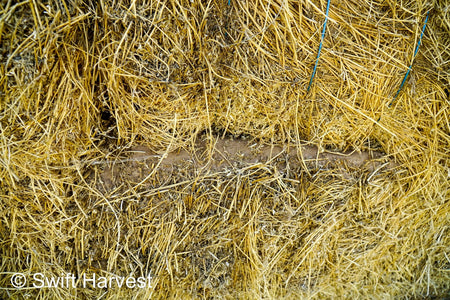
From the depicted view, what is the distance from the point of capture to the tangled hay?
1.05m

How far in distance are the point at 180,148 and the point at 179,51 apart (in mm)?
336

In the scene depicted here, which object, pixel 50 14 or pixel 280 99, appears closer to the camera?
pixel 50 14

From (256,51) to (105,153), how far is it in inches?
24.4

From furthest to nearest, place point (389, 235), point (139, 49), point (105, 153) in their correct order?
point (389, 235) < point (105, 153) < point (139, 49)

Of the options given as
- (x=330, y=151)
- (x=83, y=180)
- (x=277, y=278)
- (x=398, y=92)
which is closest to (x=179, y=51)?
(x=83, y=180)

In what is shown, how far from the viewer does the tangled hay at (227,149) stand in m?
1.05

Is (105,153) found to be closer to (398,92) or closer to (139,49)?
(139,49)

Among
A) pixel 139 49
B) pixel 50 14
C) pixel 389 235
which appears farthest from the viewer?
pixel 389 235

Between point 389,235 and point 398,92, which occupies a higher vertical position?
point 398,92

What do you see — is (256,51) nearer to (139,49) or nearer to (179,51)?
(179,51)

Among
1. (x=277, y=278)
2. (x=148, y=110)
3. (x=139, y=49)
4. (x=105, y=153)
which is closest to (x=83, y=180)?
(x=105, y=153)

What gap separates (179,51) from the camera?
3.52ft

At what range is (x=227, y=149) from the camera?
121cm

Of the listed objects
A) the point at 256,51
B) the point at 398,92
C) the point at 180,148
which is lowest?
the point at 180,148
